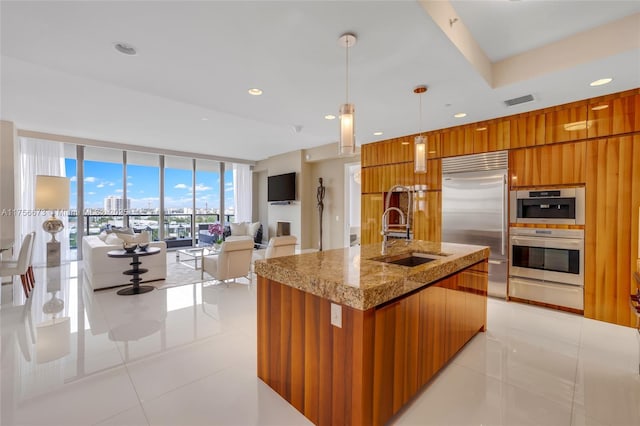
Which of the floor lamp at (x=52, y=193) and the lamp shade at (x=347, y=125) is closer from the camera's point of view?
the lamp shade at (x=347, y=125)

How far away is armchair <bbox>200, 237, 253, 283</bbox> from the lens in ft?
14.6

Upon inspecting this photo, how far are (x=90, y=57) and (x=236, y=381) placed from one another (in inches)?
117

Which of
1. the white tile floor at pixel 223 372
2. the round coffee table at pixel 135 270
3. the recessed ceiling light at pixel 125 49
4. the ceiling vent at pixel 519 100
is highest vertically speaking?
the recessed ceiling light at pixel 125 49

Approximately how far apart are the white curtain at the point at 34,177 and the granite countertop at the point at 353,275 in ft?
23.6

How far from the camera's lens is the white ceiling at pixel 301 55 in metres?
1.93

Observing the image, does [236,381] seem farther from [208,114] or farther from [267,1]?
[208,114]

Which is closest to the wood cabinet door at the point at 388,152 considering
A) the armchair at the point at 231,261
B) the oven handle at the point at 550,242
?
the oven handle at the point at 550,242

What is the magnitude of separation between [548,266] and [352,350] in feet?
11.5

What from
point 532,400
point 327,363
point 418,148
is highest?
point 418,148

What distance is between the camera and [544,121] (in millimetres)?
3586

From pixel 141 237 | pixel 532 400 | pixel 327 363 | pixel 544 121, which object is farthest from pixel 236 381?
pixel 544 121

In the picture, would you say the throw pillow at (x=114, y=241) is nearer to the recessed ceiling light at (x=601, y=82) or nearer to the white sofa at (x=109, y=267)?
the white sofa at (x=109, y=267)

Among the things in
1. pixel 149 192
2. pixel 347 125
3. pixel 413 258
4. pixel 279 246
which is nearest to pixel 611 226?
pixel 413 258

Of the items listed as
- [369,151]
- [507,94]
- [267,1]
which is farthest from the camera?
[369,151]
